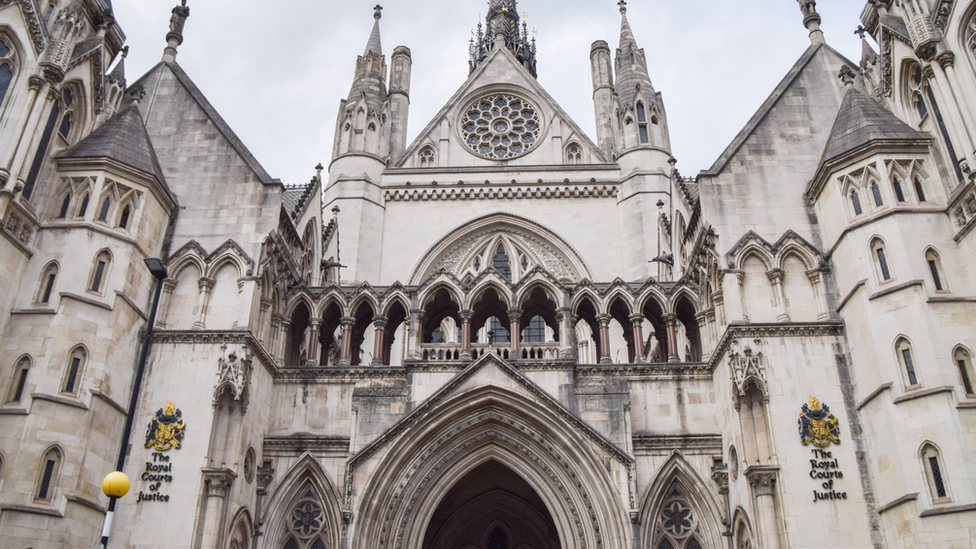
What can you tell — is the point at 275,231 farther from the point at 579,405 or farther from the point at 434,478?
the point at 579,405

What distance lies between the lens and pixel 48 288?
1631 cm

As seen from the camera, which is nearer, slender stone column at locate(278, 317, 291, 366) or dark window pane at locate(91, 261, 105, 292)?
dark window pane at locate(91, 261, 105, 292)

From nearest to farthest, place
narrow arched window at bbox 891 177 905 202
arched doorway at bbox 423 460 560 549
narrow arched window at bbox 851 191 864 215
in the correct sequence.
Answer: narrow arched window at bbox 891 177 905 202, narrow arched window at bbox 851 191 864 215, arched doorway at bbox 423 460 560 549

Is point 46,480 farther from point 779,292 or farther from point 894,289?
point 894,289

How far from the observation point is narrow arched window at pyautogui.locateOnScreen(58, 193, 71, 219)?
1719 cm

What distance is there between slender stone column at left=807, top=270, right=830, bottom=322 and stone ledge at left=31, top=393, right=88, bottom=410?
51.4ft

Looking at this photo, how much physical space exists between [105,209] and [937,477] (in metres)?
Result: 17.8

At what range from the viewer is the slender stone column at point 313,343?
66.1ft

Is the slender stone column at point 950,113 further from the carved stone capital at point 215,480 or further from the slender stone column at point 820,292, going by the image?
the carved stone capital at point 215,480

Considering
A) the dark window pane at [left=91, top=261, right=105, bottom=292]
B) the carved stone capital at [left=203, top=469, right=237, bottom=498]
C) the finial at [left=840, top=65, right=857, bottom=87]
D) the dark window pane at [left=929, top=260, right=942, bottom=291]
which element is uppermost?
the finial at [left=840, top=65, right=857, bottom=87]

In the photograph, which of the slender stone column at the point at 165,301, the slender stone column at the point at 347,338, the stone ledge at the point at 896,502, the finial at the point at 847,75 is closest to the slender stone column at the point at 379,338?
the slender stone column at the point at 347,338

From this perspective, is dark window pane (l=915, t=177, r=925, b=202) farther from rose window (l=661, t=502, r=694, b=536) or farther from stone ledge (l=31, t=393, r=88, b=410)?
stone ledge (l=31, t=393, r=88, b=410)

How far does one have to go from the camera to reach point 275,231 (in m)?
19.5

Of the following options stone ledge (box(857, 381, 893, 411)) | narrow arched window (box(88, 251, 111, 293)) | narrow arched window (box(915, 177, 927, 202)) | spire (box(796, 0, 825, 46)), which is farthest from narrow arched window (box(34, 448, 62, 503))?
spire (box(796, 0, 825, 46))
